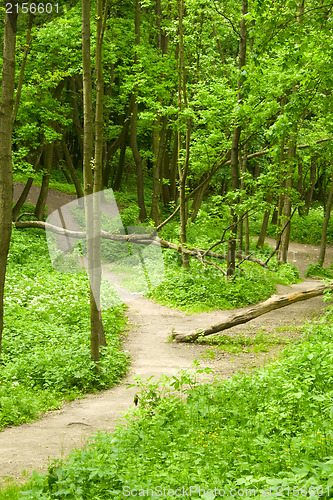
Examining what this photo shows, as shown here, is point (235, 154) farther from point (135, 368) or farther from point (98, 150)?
point (135, 368)

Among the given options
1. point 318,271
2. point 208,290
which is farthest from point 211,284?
point 318,271

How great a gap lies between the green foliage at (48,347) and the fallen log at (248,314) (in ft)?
6.26

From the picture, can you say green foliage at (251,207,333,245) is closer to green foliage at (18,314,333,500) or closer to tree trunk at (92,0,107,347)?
tree trunk at (92,0,107,347)

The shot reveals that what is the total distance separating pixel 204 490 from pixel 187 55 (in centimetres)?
1971

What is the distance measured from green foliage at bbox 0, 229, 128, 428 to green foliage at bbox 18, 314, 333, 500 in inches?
79.1

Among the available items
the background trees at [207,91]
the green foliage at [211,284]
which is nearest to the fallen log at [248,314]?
the green foliage at [211,284]

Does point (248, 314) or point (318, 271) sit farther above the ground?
point (248, 314)

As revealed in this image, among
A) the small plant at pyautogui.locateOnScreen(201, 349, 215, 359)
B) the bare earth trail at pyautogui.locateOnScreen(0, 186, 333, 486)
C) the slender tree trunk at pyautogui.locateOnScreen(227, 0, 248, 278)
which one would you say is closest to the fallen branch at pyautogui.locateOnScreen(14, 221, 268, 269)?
the slender tree trunk at pyautogui.locateOnScreen(227, 0, 248, 278)

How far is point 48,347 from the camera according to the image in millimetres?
10000

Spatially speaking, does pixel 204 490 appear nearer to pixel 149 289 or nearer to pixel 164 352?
pixel 164 352

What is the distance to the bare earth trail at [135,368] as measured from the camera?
5957 millimetres

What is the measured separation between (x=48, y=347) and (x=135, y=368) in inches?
77.0

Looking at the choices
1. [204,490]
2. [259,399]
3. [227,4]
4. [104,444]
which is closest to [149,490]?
[204,490]

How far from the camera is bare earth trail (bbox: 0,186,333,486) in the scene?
19.5 ft
